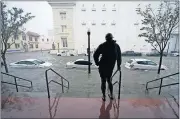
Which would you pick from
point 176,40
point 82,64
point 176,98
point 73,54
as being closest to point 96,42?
point 73,54

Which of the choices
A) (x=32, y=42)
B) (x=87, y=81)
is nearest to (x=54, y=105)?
(x=87, y=81)

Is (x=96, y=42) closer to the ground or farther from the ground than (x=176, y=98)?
farther from the ground

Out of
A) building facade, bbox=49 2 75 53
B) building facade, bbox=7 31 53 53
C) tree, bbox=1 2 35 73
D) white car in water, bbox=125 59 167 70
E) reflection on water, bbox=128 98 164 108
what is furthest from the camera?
building facade, bbox=7 31 53 53

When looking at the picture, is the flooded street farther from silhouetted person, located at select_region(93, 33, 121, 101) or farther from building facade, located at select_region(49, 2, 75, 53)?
building facade, located at select_region(49, 2, 75, 53)

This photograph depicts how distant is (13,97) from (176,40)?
95.1 feet

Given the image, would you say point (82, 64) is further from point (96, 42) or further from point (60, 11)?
point (60, 11)

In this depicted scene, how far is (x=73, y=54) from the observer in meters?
27.0

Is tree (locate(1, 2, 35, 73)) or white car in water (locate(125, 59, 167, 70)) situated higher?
tree (locate(1, 2, 35, 73))

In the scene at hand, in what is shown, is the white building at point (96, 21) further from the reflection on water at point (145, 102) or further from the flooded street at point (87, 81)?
the reflection on water at point (145, 102)

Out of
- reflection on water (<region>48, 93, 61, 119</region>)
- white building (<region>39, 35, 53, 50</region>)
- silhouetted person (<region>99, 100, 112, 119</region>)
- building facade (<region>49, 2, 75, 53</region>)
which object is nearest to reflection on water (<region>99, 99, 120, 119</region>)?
silhouetted person (<region>99, 100, 112, 119</region>)

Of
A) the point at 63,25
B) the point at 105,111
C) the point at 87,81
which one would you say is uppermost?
the point at 63,25

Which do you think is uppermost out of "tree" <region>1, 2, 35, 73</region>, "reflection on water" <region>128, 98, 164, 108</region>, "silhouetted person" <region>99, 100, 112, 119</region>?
"tree" <region>1, 2, 35, 73</region>

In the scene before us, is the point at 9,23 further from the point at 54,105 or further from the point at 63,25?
the point at 63,25

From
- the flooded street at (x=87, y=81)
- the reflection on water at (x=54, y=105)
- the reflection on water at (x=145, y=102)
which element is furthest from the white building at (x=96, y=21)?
the reflection on water at (x=145, y=102)
